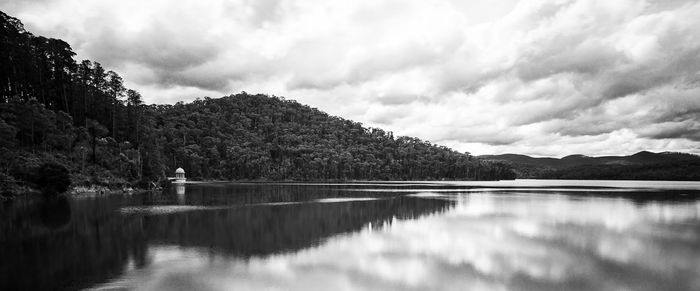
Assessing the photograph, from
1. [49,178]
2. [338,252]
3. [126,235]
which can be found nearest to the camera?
[338,252]

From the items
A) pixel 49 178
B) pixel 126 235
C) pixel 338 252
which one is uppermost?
pixel 49 178

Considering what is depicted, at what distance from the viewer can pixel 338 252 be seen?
21.7 metres

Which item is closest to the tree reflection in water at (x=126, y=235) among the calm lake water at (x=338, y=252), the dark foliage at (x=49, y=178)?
the calm lake water at (x=338, y=252)

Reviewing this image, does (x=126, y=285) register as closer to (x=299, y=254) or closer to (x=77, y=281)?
(x=77, y=281)

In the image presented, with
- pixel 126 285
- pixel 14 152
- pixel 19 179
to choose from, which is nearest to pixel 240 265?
pixel 126 285

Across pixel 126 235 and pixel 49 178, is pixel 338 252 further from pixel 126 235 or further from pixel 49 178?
pixel 49 178

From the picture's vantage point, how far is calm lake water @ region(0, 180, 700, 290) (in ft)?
→ 52.5

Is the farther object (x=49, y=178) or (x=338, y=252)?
(x=49, y=178)

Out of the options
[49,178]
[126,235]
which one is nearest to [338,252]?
[126,235]

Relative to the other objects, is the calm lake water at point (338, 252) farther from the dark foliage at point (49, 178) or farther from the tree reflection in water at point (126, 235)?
the dark foliage at point (49, 178)

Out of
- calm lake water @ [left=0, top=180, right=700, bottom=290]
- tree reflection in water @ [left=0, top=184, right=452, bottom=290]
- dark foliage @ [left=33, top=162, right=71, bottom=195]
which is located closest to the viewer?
calm lake water @ [left=0, top=180, right=700, bottom=290]

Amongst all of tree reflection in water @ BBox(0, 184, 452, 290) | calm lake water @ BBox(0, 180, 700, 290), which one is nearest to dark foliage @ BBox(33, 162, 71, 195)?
tree reflection in water @ BBox(0, 184, 452, 290)

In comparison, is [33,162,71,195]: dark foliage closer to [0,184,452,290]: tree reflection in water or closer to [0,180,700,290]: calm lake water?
[0,184,452,290]: tree reflection in water

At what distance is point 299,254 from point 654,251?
62.5 ft
